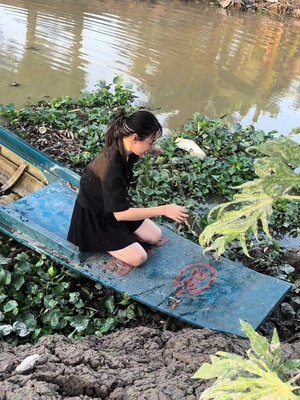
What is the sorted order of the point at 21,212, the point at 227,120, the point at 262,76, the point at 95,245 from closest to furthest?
the point at 95,245
the point at 21,212
the point at 227,120
the point at 262,76

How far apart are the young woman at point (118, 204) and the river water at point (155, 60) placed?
10.4 feet

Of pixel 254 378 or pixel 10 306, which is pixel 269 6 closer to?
pixel 10 306

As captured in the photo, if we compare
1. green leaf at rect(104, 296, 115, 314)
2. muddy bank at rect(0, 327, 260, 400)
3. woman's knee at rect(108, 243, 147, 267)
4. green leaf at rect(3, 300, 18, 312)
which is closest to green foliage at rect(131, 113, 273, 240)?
woman's knee at rect(108, 243, 147, 267)

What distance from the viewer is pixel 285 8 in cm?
1683

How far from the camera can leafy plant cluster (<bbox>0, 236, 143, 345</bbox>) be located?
8.84ft

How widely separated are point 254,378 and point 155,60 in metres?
8.03

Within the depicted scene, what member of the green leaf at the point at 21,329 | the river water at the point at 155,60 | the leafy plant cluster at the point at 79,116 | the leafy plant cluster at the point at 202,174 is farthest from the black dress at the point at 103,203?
the river water at the point at 155,60

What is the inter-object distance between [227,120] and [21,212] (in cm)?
405

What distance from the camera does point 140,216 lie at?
2.94 meters

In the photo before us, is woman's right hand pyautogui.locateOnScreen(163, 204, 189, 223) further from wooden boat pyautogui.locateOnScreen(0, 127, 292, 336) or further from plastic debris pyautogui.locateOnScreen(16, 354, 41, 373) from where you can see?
plastic debris pyautogui.locateOnScreen(16, 354, 41, 373)

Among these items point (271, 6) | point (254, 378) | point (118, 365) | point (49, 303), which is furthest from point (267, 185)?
point (271, 6)

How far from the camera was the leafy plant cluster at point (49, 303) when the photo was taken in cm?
269

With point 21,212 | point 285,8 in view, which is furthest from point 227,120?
point 285,8

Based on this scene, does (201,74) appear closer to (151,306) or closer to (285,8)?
(151,306)
